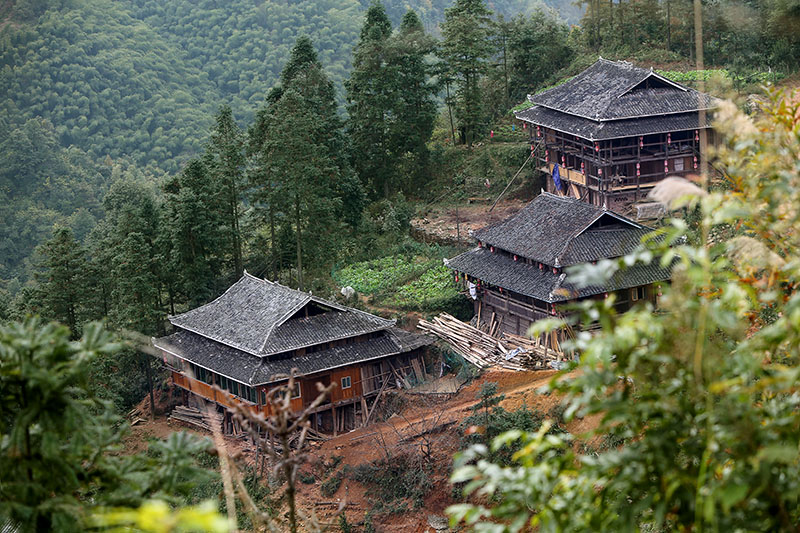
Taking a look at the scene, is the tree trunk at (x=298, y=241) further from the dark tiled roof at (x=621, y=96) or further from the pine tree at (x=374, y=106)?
the dark tiled roof at (x=621, y=96)

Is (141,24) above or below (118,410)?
above

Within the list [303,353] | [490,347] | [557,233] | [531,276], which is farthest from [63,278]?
[557,233]

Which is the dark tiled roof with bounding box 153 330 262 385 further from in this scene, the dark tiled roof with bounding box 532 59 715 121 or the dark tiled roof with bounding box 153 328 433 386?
the dark tiled roof with bounding box 532 59 715 121

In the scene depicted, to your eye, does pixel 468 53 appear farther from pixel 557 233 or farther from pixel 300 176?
pixel 557 233

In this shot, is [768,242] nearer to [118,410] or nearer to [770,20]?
[118,410]

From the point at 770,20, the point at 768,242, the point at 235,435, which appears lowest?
the point at 235,435

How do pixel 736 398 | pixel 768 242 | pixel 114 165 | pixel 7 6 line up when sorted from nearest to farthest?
pixel 736 398
pixel 768 242
pixel 114 165
pixel 7 6

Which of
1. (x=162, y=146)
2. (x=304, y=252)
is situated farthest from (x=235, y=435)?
(x=162, y=146)

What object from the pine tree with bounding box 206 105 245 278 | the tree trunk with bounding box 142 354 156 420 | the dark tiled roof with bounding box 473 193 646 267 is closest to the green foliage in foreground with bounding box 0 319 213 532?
the dark tiled roof with bounding box 473 193 646 267
